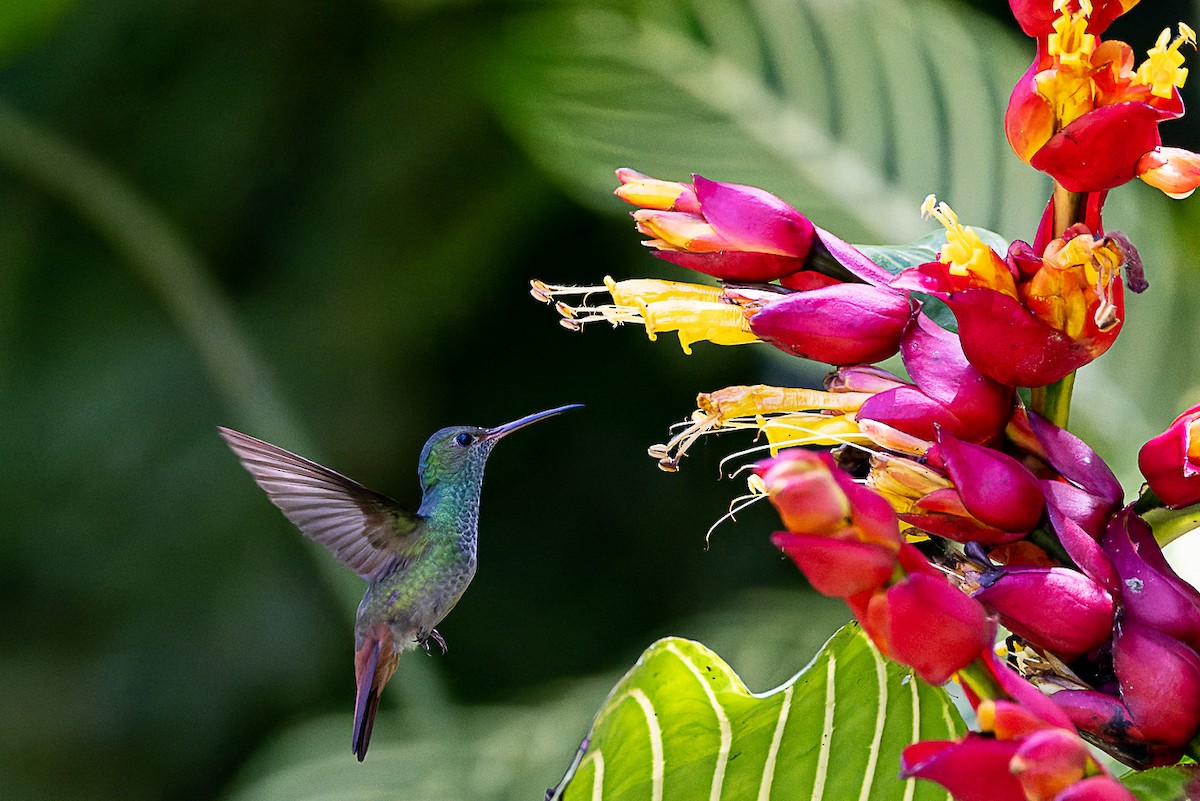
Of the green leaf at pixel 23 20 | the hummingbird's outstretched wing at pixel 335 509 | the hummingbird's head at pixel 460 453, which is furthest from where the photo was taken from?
the green leaf at pixel 23 20

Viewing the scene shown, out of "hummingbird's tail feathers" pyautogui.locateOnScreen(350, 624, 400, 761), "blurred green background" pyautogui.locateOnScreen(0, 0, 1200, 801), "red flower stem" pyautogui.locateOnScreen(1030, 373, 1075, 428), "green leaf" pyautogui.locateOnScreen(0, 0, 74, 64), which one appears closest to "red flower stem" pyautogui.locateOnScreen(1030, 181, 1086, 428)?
"red flower stem" pyautogui.locateOnScreen(1030, 373, 1075, 428)

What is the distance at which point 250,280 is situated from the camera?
1539mm

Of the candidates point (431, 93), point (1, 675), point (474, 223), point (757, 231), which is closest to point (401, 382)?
point (474, 223)

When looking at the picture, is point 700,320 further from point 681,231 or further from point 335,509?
point 335,509

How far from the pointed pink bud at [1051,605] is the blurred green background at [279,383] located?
954mm

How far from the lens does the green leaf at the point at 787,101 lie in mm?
1118

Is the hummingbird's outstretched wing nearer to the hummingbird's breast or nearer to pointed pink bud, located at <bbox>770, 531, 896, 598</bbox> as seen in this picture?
the hummingbird's breast

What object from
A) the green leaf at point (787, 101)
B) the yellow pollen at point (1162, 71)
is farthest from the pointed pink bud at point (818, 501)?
the green leaf at point (787, 101)

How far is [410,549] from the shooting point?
0.84 meters

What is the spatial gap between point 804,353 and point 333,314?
44.9 inches

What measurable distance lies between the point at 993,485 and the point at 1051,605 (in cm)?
4

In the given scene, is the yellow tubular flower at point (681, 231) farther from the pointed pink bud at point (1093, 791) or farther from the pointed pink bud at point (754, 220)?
the pointed pink bud at point (1093, 791)

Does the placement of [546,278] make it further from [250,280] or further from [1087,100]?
[1087,100]

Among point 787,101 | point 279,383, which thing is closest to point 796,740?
point 787,101
